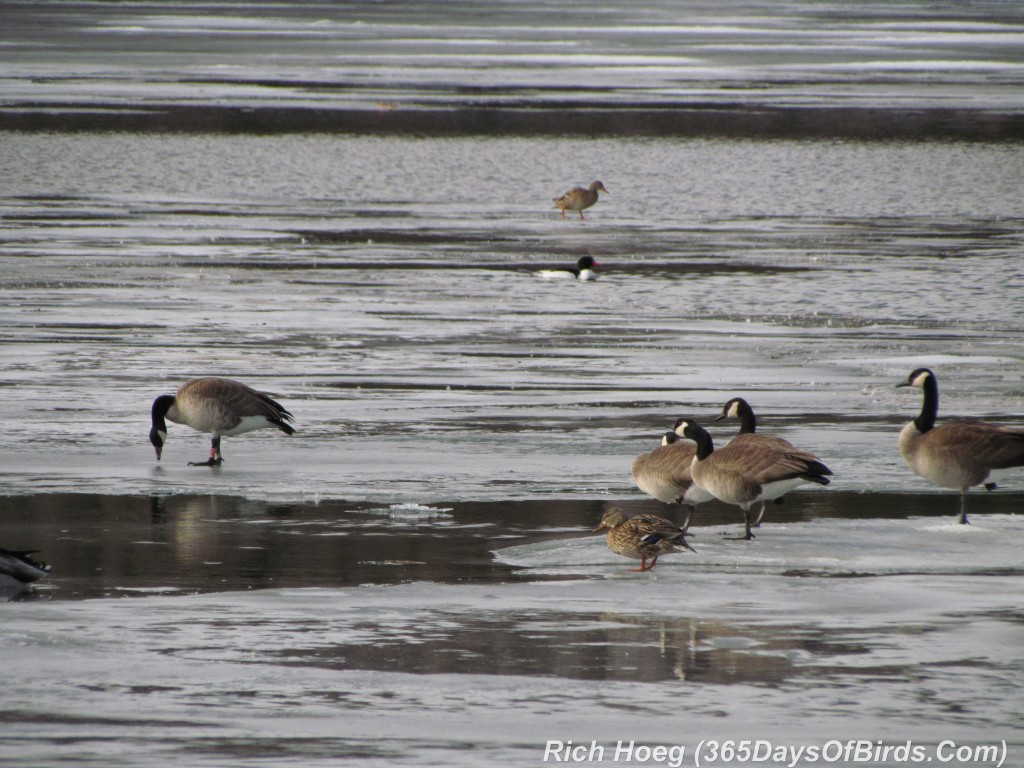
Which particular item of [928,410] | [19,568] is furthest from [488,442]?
[19,568]

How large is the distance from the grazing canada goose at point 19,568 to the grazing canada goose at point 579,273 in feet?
44.7

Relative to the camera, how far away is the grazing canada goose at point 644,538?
30.2 ft

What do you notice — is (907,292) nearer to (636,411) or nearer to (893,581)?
(636,411)

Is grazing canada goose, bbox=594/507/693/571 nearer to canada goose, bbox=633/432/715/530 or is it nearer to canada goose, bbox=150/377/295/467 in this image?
canada goose, bbox=633/432/715/530

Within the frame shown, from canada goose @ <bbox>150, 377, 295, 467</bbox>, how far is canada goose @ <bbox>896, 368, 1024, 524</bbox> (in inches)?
155

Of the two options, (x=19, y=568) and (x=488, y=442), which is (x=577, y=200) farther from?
(x=19, y=568)

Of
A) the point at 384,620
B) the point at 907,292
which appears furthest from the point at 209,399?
the point at 907,292

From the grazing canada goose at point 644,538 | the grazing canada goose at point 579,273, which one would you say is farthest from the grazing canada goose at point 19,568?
the grazing canada goose at point 579,273

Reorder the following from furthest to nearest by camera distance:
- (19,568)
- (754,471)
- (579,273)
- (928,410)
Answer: (579,273)
(928,410)
(754,471)
(19,568)

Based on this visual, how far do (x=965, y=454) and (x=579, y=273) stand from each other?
1207cm

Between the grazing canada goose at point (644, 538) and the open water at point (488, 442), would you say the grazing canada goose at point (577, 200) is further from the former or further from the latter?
the grazing canada goose at point (644, 538)

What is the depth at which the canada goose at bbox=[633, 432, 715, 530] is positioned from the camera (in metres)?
10.4

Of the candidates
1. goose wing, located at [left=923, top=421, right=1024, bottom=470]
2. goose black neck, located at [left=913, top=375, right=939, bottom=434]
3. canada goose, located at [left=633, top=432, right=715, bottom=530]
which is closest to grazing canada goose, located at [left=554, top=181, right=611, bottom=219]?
goose black neck, located at [left=913, top=375, right=939, bottom=434]

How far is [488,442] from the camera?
12.9 metres
